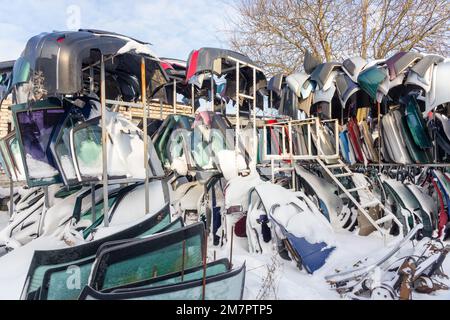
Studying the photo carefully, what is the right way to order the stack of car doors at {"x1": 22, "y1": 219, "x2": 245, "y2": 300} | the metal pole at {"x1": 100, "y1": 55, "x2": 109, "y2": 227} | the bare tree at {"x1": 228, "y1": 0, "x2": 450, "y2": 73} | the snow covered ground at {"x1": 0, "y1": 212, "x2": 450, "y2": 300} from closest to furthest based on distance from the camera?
1. the stack of car doors at {"x1": 22, "y1": 219, "x2": 245, "y2": 300}
2. the snow covered ground at {"x1": 0, "y1": 212, "x2": 450, "y2": 300}
3. the metal pole at {"x1": 100, "y1": 55, "x2": 109, "y2": 227}
4. the bare tree at {"x1": 228, "y1": 0, "x2": 450, "y2": 73}

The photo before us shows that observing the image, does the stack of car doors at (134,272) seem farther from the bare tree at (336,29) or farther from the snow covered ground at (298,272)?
the bare tree at (336,29)

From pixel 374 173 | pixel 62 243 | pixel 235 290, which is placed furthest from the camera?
pixel 374 173

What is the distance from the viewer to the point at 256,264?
4078 millimetres

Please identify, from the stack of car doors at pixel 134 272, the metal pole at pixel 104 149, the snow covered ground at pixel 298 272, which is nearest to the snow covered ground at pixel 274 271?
the snow covered ground at pixel 298 272

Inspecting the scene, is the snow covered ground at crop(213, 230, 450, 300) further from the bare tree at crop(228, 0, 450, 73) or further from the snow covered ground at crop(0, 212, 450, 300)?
the bare tree at crop(228, 0, 450, 73)

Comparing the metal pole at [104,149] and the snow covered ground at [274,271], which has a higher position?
the metal pole at [104,149]

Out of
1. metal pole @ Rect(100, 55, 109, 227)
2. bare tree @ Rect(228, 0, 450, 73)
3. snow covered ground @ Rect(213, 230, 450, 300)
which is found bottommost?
snow covered ground @ Rect(213, 230, 450, 300)

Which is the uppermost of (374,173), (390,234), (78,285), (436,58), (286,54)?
(286,54)

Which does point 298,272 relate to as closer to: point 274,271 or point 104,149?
point 274,271

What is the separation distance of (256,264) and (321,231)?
2.79 ft

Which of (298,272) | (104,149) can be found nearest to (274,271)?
(298,272)

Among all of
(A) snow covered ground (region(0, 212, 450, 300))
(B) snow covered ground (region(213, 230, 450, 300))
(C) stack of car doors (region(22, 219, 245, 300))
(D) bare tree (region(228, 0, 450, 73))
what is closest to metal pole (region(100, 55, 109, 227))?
(A) snow covered ground (region(0, 212, 450, 300))
